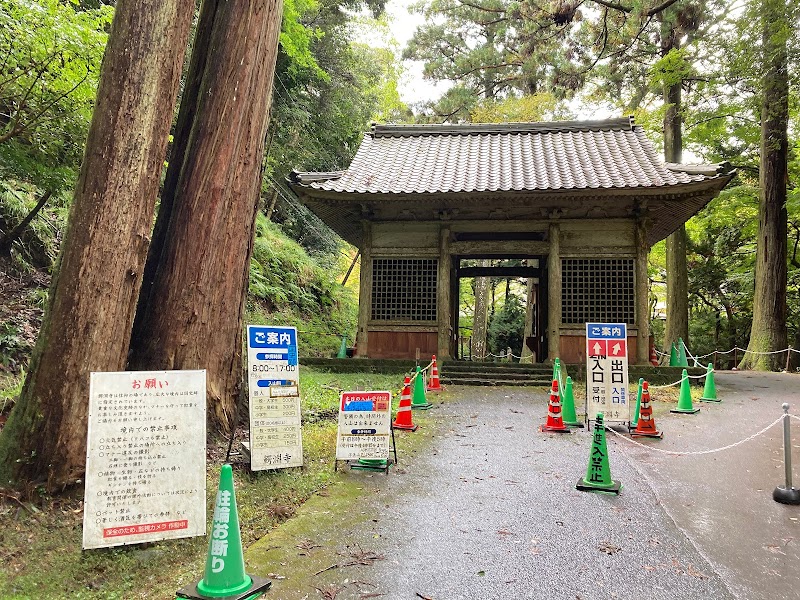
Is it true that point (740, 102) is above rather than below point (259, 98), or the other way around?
above

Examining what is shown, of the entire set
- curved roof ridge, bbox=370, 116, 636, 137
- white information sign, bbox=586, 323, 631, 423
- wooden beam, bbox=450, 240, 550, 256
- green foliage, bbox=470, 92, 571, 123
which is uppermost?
green foliage, bbox=470, 92, 571, 123

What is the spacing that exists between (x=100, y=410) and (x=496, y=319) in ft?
63.8

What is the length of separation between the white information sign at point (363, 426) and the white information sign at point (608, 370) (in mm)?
2979

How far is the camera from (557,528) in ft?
12.3

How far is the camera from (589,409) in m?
6.73

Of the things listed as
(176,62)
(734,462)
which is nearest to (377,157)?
(176,62)

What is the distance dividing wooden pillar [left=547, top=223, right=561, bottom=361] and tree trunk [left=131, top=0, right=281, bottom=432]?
336 inches

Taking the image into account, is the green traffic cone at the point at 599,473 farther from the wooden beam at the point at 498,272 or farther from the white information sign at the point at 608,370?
the wooden beam at the point at 498,272

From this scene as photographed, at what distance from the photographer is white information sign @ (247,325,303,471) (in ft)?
15.0

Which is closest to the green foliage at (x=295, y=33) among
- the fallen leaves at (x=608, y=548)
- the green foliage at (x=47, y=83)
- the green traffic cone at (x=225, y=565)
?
the green foliage at (x=47, y=83)

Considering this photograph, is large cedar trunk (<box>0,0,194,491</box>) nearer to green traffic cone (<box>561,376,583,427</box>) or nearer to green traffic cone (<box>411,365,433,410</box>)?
green traffic cone (<box>411,365,433,410</box>)

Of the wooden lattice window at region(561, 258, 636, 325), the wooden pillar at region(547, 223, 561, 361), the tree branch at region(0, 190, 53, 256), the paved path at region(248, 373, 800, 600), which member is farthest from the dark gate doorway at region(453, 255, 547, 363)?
the tree branch at region(0, 190, 53, 256)

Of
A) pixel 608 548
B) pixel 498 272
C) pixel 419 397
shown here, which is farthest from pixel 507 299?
pixel 608 548

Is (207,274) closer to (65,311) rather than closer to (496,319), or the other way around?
(65,311)
